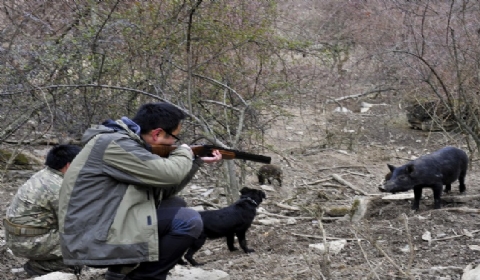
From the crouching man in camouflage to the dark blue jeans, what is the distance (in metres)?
1.92

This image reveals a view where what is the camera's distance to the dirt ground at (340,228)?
581 centimetres

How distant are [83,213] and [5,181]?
716cm

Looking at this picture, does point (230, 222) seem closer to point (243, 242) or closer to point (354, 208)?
point (243, 242)

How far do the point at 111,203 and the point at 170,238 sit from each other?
586 mm

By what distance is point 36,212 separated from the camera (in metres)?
6.24

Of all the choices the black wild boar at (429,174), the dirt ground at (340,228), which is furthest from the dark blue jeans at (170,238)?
the black wild boar at (429,174)

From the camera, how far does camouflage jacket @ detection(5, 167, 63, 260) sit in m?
6.20

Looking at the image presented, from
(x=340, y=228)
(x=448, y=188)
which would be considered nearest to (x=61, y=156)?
(x=340, y=228)

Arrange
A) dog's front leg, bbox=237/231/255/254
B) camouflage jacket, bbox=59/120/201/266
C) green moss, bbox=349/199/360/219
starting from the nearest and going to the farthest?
1. camouflage jacket, bbox=59/120/201/266
2. dog's front leg, bbox=237/231/255/254
3. green moss, bbox=349/199/360/219

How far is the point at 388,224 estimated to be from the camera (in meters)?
7.53

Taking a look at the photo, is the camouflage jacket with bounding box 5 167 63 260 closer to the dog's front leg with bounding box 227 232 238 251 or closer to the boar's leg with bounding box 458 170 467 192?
the dog's front leg with bounding box 227 232 238 251

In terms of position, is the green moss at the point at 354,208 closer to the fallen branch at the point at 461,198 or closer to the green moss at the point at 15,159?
the fallen branch at the point at 461,198

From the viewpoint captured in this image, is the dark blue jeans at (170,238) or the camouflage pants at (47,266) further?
the camouflage pants at (47,266)

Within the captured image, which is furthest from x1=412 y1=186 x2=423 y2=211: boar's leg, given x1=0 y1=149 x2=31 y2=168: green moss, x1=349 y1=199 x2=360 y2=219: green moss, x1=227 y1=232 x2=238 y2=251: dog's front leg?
x1=0 y1=149 x2=31 y2=168: green moss
